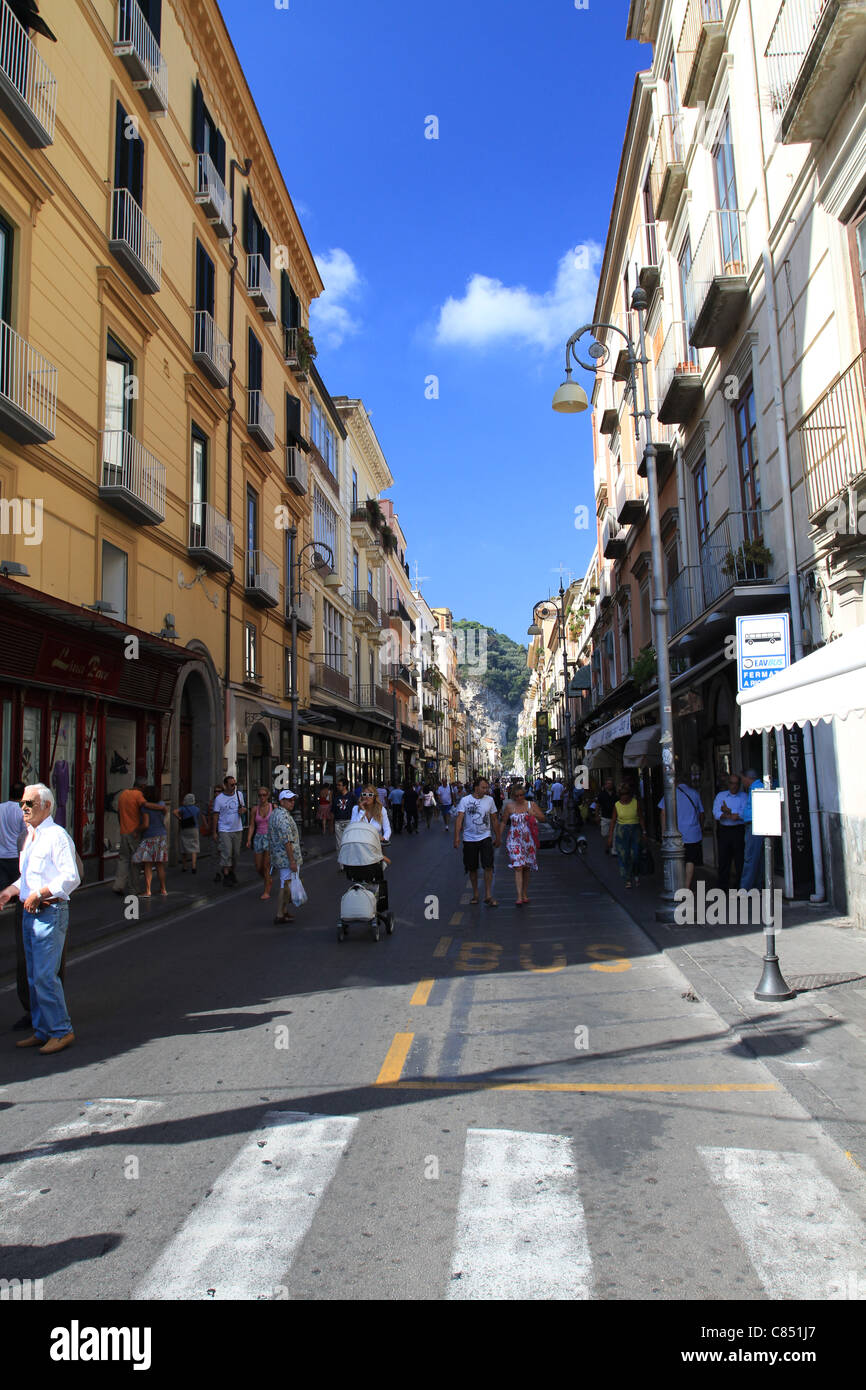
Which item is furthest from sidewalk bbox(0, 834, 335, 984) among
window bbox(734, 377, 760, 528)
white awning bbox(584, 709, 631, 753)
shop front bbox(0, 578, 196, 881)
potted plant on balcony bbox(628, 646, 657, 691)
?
potted plant on balcony bbox(628, 646, 657, 691)

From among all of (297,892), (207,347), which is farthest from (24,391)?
(207,347)

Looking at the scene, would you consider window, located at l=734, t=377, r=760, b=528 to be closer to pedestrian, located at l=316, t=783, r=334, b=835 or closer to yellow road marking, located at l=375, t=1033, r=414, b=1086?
yellow road marking, located at l=375, t=1033, r=414, b=1086

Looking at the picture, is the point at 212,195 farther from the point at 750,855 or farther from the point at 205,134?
the point at 750,855

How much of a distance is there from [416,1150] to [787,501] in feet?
32.7

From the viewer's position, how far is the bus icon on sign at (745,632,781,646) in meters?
7.21

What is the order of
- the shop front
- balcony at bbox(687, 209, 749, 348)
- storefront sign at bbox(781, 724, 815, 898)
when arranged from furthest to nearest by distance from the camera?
1. balcony at bbox(687, 209, 749, 348)
2. the shop front
3. storefront sign at bbox(781, 724, 815, 898)

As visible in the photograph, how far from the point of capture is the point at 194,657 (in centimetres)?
1875

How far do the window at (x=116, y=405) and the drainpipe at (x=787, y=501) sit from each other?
1094cm

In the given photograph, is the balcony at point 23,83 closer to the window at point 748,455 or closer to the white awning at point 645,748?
the window at point 748,455

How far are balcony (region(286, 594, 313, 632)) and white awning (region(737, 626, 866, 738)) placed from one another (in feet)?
73.0

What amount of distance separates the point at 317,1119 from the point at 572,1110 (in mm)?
1307

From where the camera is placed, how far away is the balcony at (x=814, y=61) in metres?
8.41

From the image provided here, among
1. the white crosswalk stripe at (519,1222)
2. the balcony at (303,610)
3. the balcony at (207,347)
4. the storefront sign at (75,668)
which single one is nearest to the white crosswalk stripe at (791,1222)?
the white crosswalk stripe at (519,1222)

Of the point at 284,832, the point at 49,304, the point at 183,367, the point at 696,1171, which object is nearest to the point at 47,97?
the point at 49,304
